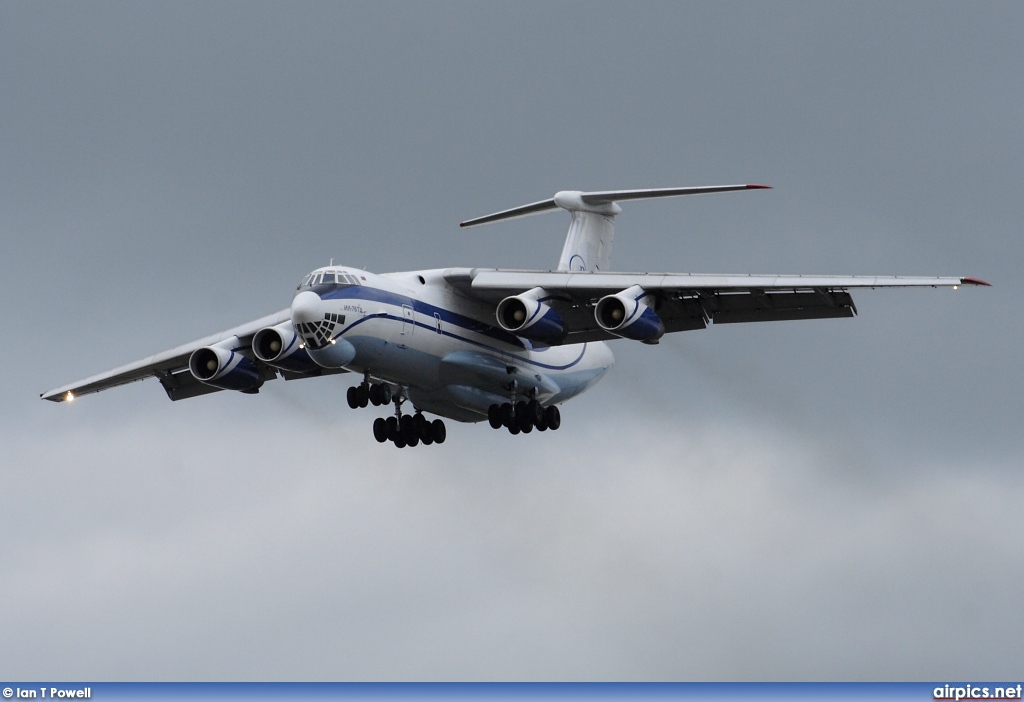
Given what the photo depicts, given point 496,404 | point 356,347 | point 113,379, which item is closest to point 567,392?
point 496,404

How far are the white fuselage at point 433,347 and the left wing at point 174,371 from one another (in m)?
2.58

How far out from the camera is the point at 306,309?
20797 mm

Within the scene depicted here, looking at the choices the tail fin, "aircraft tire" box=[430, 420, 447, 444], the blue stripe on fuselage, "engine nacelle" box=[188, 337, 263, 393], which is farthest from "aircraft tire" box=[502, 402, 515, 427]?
"engine nacelle" box=[188, 337, 263, 393]

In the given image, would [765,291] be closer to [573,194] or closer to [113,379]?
[573,194]

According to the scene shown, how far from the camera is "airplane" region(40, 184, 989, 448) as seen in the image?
21188 mm

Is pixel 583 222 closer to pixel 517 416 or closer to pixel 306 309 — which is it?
pixel 517 416

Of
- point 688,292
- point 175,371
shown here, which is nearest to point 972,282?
point 688,292

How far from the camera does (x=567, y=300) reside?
893 inches

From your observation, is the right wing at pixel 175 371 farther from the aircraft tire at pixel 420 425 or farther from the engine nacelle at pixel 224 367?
the aircraft tire at pixel 420 425

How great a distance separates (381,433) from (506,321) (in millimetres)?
3044

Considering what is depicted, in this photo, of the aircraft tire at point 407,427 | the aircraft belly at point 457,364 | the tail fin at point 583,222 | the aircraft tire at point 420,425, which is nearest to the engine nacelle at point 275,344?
the aircraft belly at point 457,364

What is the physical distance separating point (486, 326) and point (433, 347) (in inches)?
46.0

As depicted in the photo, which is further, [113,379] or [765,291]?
[113,379]

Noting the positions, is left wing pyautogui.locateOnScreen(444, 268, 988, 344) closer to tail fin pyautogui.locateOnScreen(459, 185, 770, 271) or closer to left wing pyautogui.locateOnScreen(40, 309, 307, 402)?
tail fin pyautogui.locateOnScreen(459, 185, 770, 271)
